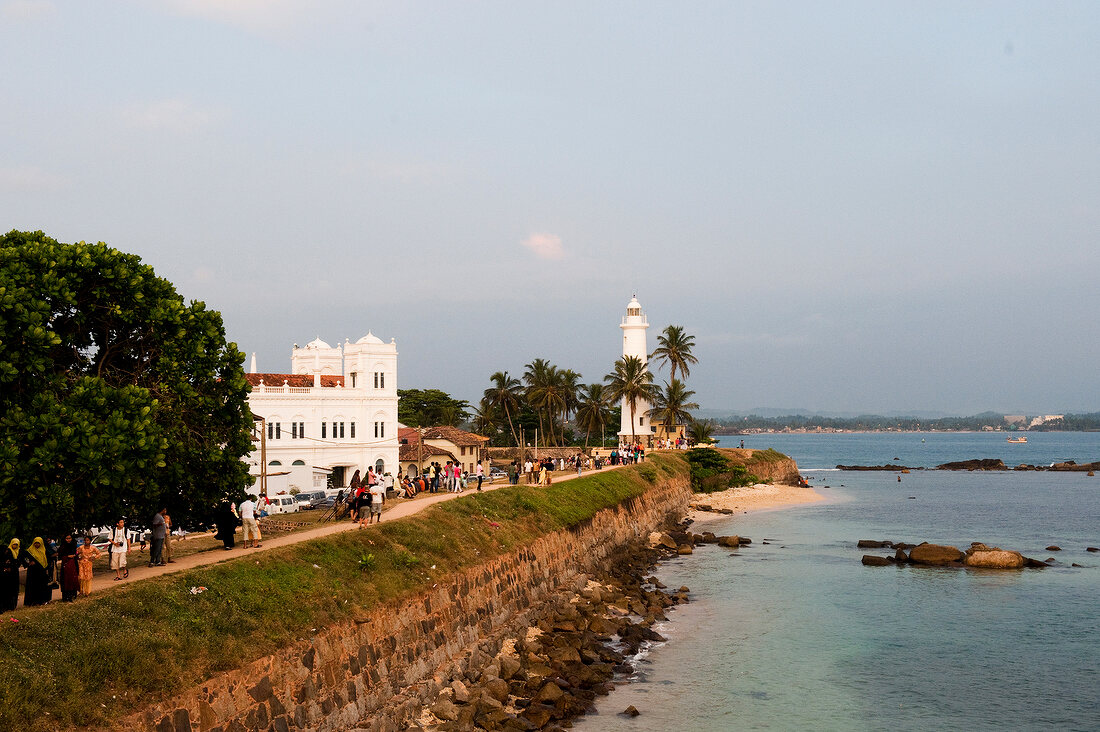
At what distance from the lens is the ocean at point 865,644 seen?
22094 mm

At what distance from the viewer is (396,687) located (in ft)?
64.6

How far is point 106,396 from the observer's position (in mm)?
19109

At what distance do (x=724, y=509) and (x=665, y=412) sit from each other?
20943mm

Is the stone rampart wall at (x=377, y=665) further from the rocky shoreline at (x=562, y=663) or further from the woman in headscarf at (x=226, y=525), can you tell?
the woman in headscarf at (x=226, y=525)

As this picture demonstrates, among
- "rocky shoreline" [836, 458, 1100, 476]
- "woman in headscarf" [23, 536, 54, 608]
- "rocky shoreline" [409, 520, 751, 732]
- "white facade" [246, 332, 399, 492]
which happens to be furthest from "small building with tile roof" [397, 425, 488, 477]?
"rocky shoreline" [836, 458, 1100, 476]

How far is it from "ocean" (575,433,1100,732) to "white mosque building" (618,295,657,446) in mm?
33373

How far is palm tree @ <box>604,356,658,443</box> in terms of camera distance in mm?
84438

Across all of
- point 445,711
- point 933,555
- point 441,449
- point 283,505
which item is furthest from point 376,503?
point 441,449

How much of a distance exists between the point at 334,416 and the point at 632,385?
33.7m

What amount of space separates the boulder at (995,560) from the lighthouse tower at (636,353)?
44557 mm

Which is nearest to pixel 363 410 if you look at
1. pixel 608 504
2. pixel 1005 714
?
pixel 608 504

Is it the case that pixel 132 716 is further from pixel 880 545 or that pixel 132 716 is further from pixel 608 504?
pixel 880 545

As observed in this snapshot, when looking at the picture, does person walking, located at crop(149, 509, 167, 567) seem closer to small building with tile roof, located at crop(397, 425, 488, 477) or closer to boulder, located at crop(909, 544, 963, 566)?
boulder, located at crop(909, 544, 963, 566)

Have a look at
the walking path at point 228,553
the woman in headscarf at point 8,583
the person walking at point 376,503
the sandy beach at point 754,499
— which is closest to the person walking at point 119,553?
the walking path at point 228,553
